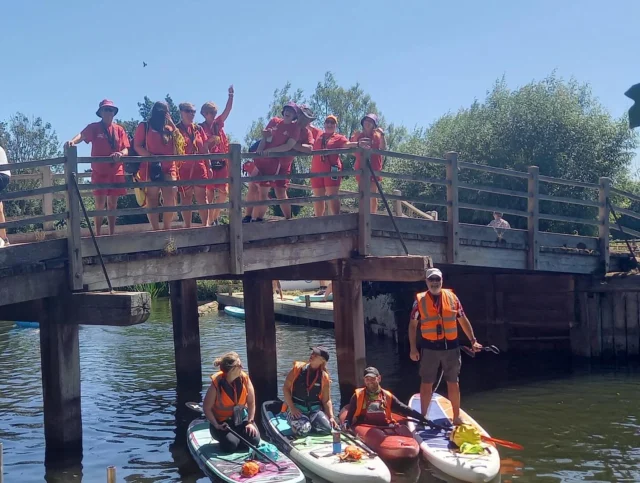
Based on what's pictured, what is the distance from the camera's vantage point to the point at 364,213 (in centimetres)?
1158

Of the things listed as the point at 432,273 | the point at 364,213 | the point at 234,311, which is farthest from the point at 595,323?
the point at 234,311

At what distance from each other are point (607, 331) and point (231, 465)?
10.0 m

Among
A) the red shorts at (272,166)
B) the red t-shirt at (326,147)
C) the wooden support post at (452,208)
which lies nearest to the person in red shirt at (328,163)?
the red t-shirt at (326,147)

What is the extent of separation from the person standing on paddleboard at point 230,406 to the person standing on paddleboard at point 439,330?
2.10 meters

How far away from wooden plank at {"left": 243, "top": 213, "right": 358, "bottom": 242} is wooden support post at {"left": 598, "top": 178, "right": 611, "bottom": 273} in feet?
20.0

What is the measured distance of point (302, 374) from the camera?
32.2 feet

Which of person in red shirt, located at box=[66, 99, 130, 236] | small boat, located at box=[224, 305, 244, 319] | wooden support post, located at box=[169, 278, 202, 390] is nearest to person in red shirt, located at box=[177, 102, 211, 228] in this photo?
person in red shirt, located at box=[66, 99, 130, 236]

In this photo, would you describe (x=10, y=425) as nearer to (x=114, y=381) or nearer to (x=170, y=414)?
(x=170, y=414)

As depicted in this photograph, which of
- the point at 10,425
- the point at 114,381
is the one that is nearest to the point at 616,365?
the point at 114,381

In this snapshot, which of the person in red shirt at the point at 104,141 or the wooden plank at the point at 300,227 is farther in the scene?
the wooden plank at the point at 300,227

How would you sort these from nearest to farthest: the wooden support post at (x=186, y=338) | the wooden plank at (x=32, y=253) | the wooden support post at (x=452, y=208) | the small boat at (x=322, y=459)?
the wooden plank at (x=32, y=253)
the small boat at (x=322, y=459)
the wooden support post at (x=452, y=208)
the wooden support post at (x=186, y=338)

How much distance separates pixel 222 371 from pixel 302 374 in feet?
3.86

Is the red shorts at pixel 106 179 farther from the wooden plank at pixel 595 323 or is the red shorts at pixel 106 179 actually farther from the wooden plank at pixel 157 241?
the wooden plank at pixel 595 323

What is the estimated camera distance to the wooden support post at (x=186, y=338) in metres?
15.1
